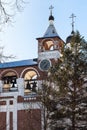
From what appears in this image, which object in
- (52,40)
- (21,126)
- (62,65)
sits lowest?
(21,126)

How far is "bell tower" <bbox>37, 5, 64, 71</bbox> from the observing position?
30.9 metres

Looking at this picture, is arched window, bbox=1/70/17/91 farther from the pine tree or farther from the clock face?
the pine tree

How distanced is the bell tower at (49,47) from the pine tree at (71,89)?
362 cm

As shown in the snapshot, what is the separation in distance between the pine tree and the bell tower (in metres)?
3.62

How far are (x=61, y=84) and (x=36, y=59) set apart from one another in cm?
608

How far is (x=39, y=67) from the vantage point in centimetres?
3114

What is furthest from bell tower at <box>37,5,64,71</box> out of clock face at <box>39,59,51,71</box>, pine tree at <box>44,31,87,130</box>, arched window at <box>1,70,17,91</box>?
pine tree at <box>44,31,87,130</box>

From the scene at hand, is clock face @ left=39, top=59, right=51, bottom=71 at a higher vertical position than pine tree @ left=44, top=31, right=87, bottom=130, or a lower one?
higher

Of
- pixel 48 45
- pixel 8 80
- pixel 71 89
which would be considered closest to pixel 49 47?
pixel 48 45

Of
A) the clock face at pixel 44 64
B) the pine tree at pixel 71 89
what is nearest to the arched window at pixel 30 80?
the clock face at pixel 44 64

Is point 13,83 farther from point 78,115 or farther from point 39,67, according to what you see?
point 78,115

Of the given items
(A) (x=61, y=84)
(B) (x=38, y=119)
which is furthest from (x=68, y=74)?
(B) (x=38, y=119)

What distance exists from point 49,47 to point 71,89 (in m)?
6.53

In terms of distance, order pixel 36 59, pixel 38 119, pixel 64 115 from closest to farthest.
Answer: pixel 64 115 < pixel 38 119 < pixel 36 59
